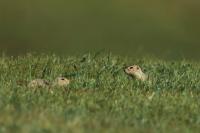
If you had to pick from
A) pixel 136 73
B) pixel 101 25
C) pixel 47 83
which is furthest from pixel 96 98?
pixel 101 25

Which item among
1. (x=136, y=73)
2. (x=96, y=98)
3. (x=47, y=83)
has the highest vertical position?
(x=136, y=73)

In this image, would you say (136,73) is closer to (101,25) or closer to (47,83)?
(47,83)

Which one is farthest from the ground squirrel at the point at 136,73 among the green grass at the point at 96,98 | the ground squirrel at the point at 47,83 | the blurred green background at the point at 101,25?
the blurred green background at the point at 101,25

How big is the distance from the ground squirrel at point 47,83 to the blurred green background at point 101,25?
7.69 m

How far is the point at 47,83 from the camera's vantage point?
27.2 feet

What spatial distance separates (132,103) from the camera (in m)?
7.43

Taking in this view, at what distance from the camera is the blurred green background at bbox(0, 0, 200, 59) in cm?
1794

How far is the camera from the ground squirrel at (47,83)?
8141 mm

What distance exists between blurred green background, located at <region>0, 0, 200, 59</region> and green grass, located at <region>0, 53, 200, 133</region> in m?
6.35

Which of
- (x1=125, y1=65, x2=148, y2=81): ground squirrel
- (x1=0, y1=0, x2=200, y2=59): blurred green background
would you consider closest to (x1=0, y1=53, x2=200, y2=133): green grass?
(x1=125, y1=65, x2=148, y2=81): ground squirrel

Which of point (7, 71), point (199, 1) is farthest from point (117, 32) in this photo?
point (7, 71)

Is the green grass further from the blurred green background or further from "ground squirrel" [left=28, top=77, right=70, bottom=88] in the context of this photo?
the blurred green background

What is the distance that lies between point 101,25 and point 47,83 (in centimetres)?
1187

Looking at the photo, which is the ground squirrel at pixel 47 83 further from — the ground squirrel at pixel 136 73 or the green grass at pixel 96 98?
the ground squirrel at pixel 136 73
